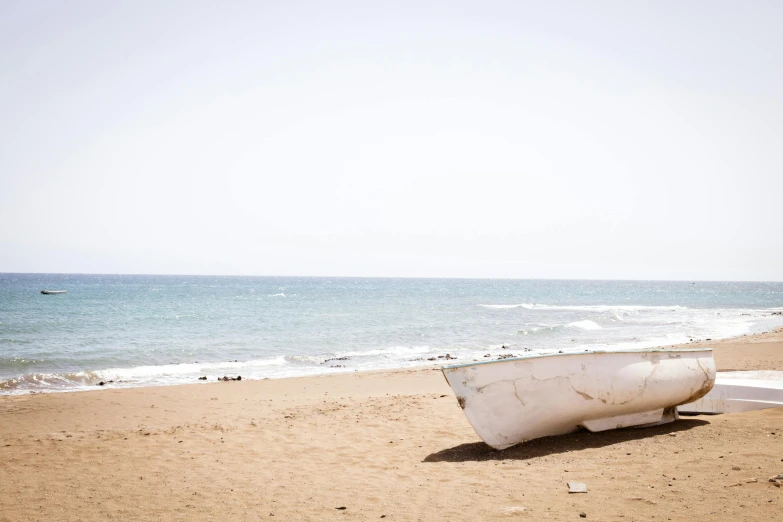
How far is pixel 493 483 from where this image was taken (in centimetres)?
521

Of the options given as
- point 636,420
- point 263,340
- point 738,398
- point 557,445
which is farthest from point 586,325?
point 557,445

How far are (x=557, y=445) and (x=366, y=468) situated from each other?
221 cm

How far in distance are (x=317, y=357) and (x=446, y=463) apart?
13335mm

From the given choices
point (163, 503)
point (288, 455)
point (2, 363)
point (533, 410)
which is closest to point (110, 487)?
point (163, 503)

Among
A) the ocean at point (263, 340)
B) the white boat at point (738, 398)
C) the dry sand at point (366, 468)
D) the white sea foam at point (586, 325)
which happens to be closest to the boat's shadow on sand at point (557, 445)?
the dry sand at point (366, 468)

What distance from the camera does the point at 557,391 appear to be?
6.23 meters

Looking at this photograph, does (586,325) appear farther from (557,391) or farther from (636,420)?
(557,391)

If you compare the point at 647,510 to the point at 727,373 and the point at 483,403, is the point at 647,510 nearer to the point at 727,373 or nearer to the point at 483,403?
the point at 483,403

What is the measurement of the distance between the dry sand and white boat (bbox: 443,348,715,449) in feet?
0.74

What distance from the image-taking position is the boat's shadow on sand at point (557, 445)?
614 cm

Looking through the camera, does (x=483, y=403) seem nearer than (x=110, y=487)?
No

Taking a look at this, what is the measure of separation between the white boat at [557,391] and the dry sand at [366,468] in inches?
8.9

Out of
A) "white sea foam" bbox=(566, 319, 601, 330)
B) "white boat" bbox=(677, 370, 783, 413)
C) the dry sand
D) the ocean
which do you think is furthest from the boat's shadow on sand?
"white sea foam" bbox=(566, 319, 601, 330)

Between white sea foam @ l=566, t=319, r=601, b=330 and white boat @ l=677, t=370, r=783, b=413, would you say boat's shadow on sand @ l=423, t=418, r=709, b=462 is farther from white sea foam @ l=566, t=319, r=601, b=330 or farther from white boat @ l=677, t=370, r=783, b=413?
white sea foam @ l=566, t=319, r=601, b=330
